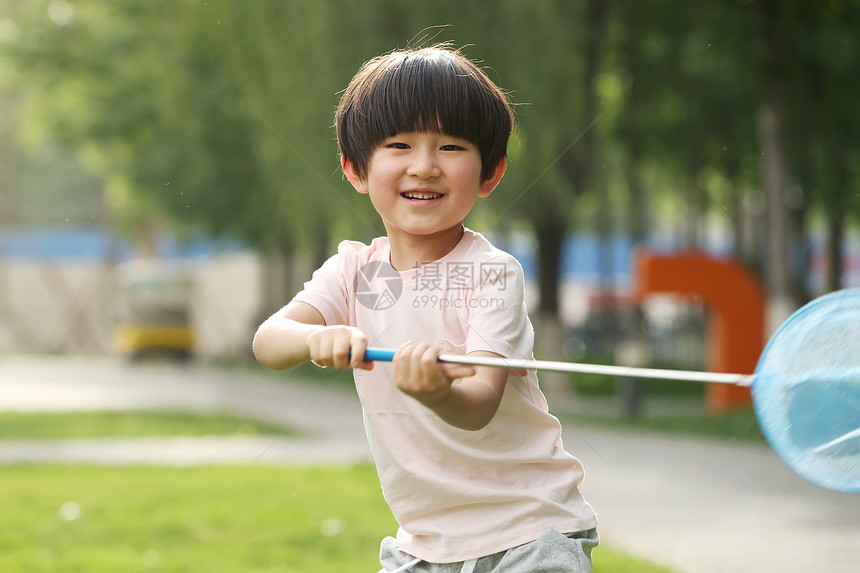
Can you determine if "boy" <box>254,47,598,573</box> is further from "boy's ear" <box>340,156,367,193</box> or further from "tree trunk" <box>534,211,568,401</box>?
"tree trunk" <box>534,211,568,401</box>

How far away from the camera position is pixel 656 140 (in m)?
14.4

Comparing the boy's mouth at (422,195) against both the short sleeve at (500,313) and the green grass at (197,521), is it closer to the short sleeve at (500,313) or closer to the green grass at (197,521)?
the short sleeve at (500,313)

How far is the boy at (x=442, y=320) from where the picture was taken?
1757 mm

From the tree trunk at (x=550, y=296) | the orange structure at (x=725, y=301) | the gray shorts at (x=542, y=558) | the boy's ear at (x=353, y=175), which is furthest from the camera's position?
the tree trunk at (x=550, y=296)

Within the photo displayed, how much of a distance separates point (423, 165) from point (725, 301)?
10.2m

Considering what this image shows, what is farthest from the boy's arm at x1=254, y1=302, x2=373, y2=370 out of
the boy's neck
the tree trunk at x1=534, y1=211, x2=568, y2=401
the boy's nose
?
the tree trunk at x1=534, y1=211, x2=568, y2=401

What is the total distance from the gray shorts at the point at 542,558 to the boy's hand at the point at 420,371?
1.50 feet

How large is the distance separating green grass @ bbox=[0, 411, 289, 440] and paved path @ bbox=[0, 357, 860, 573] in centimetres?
41

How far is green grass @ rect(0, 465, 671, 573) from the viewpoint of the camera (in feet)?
15.8

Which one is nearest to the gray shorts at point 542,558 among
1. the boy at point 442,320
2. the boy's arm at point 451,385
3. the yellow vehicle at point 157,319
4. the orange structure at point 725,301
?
the boy at point 442,320

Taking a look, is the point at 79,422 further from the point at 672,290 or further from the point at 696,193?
the point at 696,193

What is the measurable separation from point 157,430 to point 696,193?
27.9ft

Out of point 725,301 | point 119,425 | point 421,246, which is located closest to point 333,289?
point 421,246

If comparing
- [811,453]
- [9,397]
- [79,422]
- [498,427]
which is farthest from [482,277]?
[9,397]
